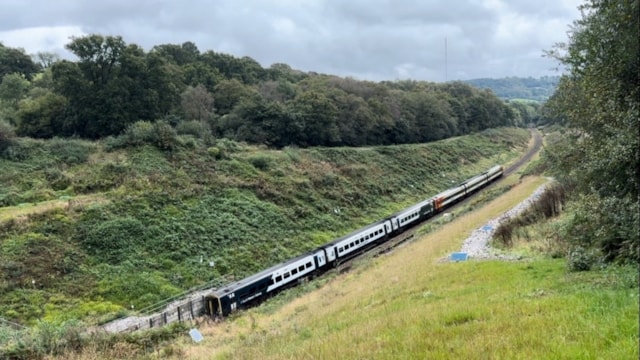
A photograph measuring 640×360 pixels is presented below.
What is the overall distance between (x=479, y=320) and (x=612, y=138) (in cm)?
693

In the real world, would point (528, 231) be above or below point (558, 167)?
below

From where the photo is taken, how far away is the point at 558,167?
68.9 ft

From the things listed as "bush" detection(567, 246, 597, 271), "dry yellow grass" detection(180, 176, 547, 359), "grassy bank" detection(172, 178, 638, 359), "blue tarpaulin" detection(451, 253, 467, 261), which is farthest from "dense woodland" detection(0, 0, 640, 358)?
"dry yellow grass" detection(180, 176, 547, 359)

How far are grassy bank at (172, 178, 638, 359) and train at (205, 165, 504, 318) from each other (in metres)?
7.95

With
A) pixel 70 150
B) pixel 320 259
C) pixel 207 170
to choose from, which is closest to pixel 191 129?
pixel 207 170

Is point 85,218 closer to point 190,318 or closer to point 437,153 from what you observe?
point 190,318

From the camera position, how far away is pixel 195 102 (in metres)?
58.6

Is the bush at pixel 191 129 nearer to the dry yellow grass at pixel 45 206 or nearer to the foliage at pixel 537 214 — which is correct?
the dry yellow grass at pixel 45 206

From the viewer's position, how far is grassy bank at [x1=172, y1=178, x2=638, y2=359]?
21.4 ft

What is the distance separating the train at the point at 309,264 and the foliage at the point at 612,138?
1654cm

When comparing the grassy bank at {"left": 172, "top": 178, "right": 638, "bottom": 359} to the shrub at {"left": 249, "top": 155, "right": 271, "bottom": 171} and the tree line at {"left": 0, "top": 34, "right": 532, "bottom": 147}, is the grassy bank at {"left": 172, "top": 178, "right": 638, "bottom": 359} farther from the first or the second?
the tree line at {"left": 0, "top": 34, "right": 532, "bottom": 147}

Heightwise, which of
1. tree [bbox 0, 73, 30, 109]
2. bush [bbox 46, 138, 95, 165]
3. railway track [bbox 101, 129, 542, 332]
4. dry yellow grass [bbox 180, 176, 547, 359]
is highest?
tree [bbox 0, 73, 30, 109]

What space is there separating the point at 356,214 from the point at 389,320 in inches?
1493

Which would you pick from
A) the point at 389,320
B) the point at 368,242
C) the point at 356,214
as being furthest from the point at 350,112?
the point at 389,320
